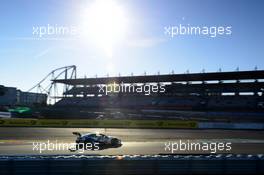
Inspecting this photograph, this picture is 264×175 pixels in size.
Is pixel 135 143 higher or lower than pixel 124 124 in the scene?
lower

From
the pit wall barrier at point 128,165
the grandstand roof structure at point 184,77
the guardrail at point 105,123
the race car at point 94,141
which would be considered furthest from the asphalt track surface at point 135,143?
the grandstand roof structure at point 184,77

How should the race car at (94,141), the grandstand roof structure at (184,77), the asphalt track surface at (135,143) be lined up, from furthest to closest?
the grandstand roof structure at (184,77) < the race car at (94,141) < the asphalt track surface at (135,143)

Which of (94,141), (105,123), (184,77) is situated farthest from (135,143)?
(184,77)

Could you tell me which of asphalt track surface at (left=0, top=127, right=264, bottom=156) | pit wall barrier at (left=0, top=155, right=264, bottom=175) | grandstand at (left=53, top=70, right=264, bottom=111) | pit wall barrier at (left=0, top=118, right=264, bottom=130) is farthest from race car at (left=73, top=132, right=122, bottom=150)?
grandstand at (left=53, top=70, right=264, bottom=111)

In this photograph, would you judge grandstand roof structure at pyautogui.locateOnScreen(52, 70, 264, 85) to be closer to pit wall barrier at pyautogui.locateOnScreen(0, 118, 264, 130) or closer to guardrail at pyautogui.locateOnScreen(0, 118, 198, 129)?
pit wall barrier at pyautogui.locateOnScreen(0, 118, 264, 130)

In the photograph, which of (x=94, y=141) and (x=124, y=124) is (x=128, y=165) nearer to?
(x=94, y=141)

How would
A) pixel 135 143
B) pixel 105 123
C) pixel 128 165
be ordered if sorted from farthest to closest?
pixel 105 123, pixel 135 143, pixel 128 165

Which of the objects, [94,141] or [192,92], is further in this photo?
[192,92]

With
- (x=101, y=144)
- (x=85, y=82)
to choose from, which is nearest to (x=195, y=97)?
(x=85, y=82)

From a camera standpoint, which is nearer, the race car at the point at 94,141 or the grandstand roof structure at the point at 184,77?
the race car at the point at 94,141

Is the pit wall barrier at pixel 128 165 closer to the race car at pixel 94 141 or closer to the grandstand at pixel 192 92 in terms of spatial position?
the race car at pixel 94 141

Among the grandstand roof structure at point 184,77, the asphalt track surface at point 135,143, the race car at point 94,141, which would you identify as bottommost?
the asphalt track surface at point 135,143

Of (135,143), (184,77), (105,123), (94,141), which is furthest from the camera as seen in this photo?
(184,77)

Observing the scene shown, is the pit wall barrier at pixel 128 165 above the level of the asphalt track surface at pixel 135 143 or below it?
above
